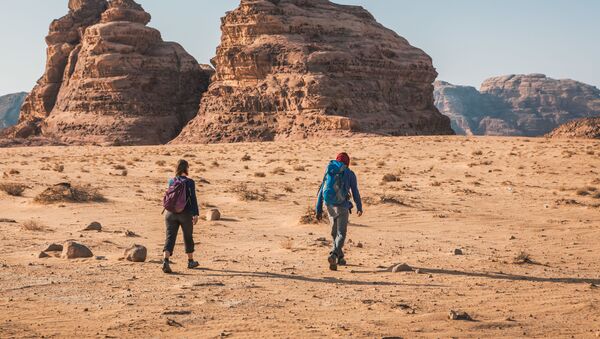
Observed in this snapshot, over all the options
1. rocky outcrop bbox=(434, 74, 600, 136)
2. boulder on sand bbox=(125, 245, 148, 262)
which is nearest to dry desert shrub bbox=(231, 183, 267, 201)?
boulder on sand bbox=(125, 245, 148, 262)

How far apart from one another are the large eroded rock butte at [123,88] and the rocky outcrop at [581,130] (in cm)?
4085

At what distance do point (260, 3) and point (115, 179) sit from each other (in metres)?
50.2

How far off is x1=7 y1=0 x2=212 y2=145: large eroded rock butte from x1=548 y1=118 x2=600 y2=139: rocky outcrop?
40850 millimetres

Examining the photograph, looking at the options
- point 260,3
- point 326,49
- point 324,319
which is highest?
point 260,3

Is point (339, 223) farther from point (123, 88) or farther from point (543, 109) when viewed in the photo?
point (543, 109)

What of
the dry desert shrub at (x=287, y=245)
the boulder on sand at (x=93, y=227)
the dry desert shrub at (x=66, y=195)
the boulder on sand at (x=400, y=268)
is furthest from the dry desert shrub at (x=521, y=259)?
the dry desert shrub at (x=66, y=195)

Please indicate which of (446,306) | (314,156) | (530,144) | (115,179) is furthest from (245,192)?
(530,144)

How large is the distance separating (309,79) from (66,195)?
161 feet

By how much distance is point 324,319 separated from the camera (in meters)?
7.18

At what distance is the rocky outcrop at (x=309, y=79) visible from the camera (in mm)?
64625

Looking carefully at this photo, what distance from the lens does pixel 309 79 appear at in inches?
2552

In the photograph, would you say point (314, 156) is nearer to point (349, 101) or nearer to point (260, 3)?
point (349, 101)

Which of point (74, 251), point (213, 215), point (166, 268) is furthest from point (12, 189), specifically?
point (166, 268)

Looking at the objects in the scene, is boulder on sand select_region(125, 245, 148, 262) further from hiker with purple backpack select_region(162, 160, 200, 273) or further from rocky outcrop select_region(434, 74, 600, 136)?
rocky outcrop select_region(434, 74, 600, 136)
